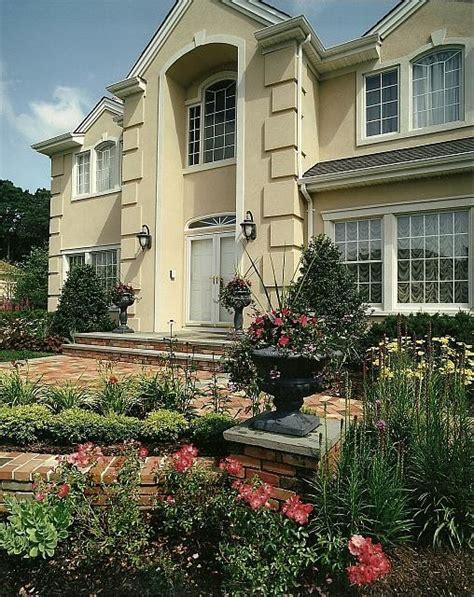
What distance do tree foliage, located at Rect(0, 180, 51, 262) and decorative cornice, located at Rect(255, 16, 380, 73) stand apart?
37786 millimetres

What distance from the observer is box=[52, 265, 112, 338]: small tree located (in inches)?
412

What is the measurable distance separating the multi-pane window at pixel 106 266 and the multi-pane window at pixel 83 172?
2.27 m

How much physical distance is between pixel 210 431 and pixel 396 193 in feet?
21.9

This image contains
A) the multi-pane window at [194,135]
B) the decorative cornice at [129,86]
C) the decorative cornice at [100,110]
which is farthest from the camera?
the decorative cornice at [100,110]

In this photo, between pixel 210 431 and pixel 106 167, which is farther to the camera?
pixel 106 167

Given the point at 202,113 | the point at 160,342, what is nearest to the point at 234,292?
the point at 160,342

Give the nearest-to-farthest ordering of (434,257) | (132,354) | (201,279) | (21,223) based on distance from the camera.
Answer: (434,257)
(132,354)
(201,279)
(21,223)

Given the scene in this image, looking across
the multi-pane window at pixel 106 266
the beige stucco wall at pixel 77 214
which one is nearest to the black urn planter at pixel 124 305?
the multi-pane window at pixel 106 266

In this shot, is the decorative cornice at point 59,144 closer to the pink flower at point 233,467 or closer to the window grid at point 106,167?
the window grid at point 106,167

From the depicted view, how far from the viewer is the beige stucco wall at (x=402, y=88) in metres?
8.41

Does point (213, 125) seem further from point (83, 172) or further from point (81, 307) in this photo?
point (81, 307)

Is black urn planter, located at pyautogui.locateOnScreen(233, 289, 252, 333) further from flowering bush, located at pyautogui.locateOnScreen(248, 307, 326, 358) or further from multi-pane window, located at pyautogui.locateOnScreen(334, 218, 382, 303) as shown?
flowering bush, located at pyautogui.locateOnScreen(248, 307, 326, 358)

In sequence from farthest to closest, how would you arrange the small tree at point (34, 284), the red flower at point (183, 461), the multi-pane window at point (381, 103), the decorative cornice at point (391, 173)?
the small tree at point (34, 284)
the multi-pane window at point (381, 103)
the decorative cornice at point (391, 173)
the red flower at point (183, 461)

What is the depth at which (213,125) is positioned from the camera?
422 inches
